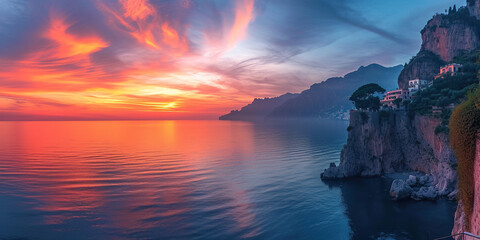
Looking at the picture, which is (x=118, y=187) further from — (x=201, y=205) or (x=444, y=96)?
(x=444, y=96)

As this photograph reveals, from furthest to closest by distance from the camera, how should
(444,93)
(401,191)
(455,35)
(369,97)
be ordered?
(455,35)
(369,97)
(444,93)
(401,191)

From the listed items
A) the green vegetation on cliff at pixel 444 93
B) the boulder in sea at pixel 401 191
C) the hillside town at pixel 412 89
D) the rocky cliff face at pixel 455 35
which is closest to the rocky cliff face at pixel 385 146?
the green vegetation on cliff at pixel 444 93

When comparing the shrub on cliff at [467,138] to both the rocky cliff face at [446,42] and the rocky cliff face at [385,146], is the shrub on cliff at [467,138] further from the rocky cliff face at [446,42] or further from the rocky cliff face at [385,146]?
the rocky cliff face at [446,42]

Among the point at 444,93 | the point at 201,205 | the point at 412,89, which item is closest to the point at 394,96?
the point at 412,89

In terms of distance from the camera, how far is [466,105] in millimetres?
12797

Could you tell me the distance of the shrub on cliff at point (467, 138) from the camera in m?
12.4

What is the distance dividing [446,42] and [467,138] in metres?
93.4

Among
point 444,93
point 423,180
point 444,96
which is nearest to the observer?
point 423,180

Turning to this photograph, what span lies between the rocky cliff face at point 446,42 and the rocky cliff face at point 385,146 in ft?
125

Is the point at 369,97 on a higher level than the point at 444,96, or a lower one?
higher

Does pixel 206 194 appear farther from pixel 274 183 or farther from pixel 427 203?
pixel 427 203

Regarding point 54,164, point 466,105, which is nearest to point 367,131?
point 466,105

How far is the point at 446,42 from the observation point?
81.8 meters

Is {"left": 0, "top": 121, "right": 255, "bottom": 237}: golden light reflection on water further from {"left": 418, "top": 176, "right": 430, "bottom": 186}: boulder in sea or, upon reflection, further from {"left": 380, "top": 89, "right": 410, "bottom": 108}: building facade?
{"left": 380, "top": 89, "right": 410, "bottom": 108}: building facade
